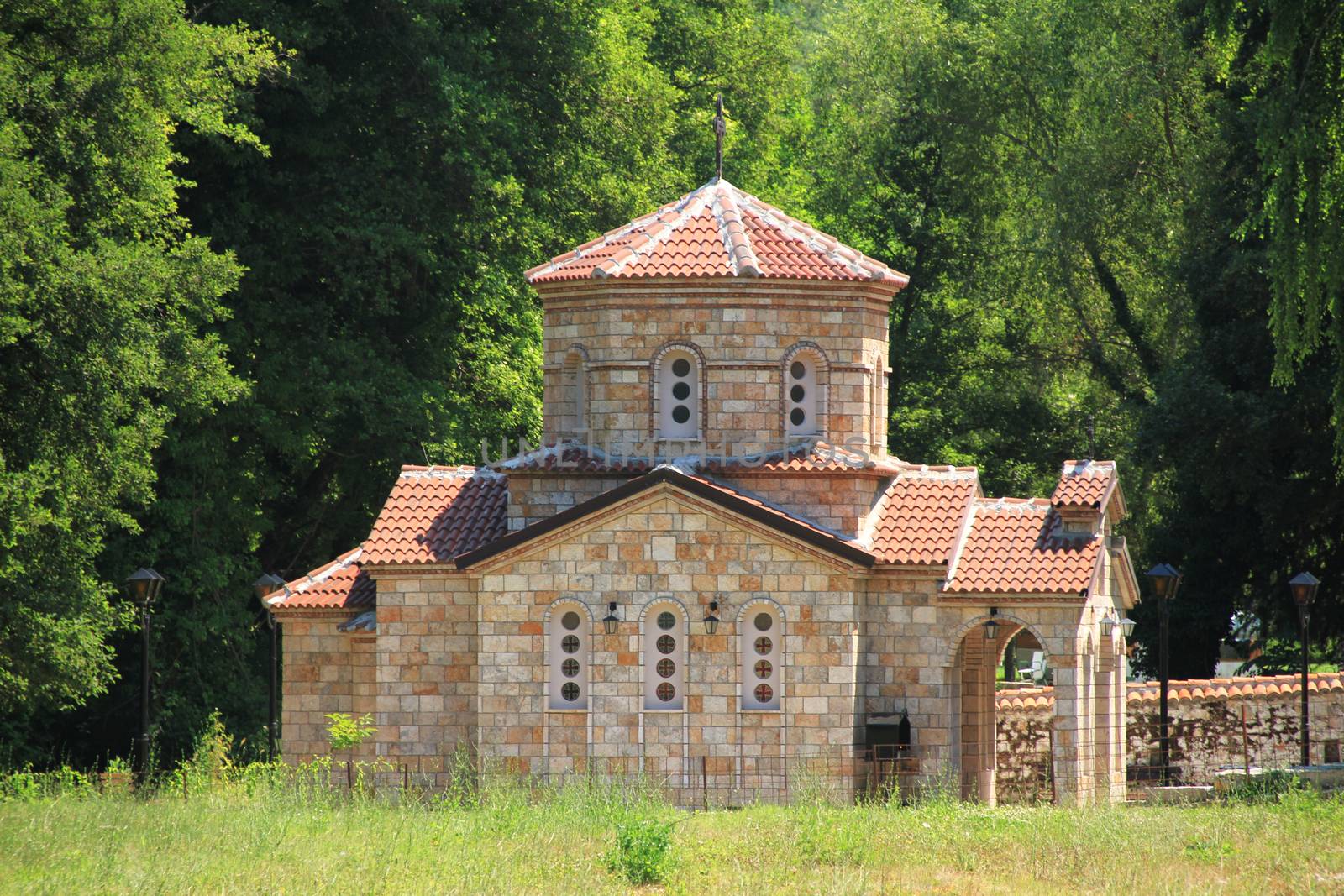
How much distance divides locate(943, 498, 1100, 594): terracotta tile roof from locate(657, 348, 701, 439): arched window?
443cm

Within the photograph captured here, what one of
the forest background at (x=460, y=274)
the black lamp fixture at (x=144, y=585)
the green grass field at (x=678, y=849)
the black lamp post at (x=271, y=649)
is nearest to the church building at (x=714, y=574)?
the black lamp fixture at (x=144, y=585)

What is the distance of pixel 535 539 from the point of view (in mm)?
28406

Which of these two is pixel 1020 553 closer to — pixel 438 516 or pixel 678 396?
pixel 678 396

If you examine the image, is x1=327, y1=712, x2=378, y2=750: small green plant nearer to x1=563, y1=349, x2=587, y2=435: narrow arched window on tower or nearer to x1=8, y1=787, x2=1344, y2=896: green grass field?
x1=8, y1=787, x2=1344, y2=896: green grass field

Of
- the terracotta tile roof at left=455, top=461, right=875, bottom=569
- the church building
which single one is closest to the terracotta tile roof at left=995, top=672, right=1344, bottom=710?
the church building

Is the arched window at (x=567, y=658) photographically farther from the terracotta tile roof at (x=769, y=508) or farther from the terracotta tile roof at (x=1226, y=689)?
the terracotta tile roof at (x=1226, y=689)

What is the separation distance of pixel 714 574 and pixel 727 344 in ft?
11.9

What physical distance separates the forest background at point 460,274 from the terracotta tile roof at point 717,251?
618 centimetres

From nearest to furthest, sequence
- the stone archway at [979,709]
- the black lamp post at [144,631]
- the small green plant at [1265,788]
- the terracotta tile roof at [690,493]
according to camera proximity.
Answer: the small green plant at [1265,788] < the terracotta tile roof at [690,493] < the black lamp post at [144,631] < the stone archway at [979,709]

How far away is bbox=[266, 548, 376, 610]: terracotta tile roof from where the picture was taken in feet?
101

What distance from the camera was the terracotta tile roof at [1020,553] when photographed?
2816 cm

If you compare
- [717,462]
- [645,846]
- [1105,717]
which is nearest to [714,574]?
[717,462]

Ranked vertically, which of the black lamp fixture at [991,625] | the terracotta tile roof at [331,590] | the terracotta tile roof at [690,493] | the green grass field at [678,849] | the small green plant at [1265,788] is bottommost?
the green grass field at [678,849]

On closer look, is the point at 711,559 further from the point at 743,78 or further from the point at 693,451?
the point at 743,78
